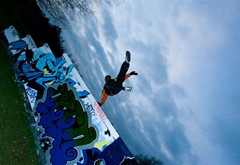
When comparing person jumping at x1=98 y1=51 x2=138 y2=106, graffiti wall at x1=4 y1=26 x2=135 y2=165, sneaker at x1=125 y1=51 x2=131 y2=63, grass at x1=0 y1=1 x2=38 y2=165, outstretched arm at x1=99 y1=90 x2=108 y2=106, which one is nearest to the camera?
grass at x1=0 y1=1 x2=38 y2=165

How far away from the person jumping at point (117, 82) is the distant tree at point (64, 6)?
3.07 meters

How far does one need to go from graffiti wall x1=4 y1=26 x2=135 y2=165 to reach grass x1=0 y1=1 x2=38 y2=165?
0.85 meters

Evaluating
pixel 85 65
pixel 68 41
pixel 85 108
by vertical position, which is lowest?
pixel 85 108

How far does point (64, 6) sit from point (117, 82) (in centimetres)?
475

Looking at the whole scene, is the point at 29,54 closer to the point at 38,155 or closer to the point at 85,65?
the point at 85,65

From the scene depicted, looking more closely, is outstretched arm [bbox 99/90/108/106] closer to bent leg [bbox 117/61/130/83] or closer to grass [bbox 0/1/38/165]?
bent leg [bbox 117/61/130/83]

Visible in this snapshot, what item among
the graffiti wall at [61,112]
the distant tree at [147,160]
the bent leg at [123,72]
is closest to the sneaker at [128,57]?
the bent leg at [123,72]

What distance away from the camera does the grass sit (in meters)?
11.6

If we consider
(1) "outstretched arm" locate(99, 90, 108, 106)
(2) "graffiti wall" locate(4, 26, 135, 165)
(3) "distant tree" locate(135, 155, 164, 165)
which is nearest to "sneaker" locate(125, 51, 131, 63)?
(1) "outstretched arm" locate(99, 90, 108, 106)

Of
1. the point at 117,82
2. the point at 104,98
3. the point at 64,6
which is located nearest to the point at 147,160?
the point at 104,98

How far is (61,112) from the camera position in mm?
16188

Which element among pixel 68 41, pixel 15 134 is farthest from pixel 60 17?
pixel 15 134

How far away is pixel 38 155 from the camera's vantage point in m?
14.3

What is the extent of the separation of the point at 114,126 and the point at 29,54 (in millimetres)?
5499
